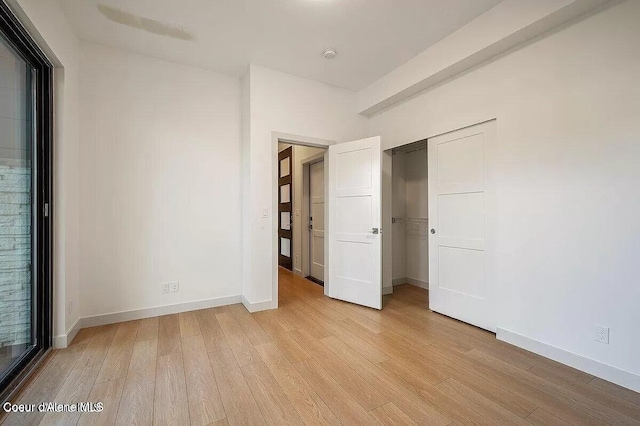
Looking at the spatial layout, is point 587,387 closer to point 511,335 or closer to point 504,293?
point 511,335

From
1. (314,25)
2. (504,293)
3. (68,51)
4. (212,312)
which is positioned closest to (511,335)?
(504,293)

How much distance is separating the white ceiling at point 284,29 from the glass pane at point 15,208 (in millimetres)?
965

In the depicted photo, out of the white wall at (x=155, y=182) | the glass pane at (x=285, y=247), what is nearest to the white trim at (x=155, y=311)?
the white wall at (x=155, y=182)

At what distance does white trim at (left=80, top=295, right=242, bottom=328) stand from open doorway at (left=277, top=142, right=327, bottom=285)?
5.63ft

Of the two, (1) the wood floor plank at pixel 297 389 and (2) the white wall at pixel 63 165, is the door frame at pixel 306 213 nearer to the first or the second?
(1) the wood floor plank at pixel 297 389

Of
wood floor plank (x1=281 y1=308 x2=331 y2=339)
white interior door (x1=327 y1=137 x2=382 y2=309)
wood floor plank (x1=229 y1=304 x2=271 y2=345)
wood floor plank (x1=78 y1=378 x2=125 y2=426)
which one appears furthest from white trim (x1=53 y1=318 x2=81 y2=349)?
white interior door (x1=327 y1=137 x2=382 y2=309)

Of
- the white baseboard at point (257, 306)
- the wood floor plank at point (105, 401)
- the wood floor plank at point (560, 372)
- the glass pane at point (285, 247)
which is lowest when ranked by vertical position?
the wood floor plank at point (560, 372)

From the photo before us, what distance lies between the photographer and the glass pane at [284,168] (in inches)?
222

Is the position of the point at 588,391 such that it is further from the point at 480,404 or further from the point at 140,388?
the point at 140,388

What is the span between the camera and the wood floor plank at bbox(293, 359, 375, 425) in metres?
1.57

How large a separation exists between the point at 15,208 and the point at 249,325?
84.0 inches

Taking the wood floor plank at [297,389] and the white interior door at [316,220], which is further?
the white interior door at [316,220]

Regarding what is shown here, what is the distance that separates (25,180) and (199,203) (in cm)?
150

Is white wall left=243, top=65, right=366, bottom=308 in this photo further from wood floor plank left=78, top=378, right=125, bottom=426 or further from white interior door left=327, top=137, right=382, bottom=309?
wood floor plank left=78, top=378, right=125, bottom=426
